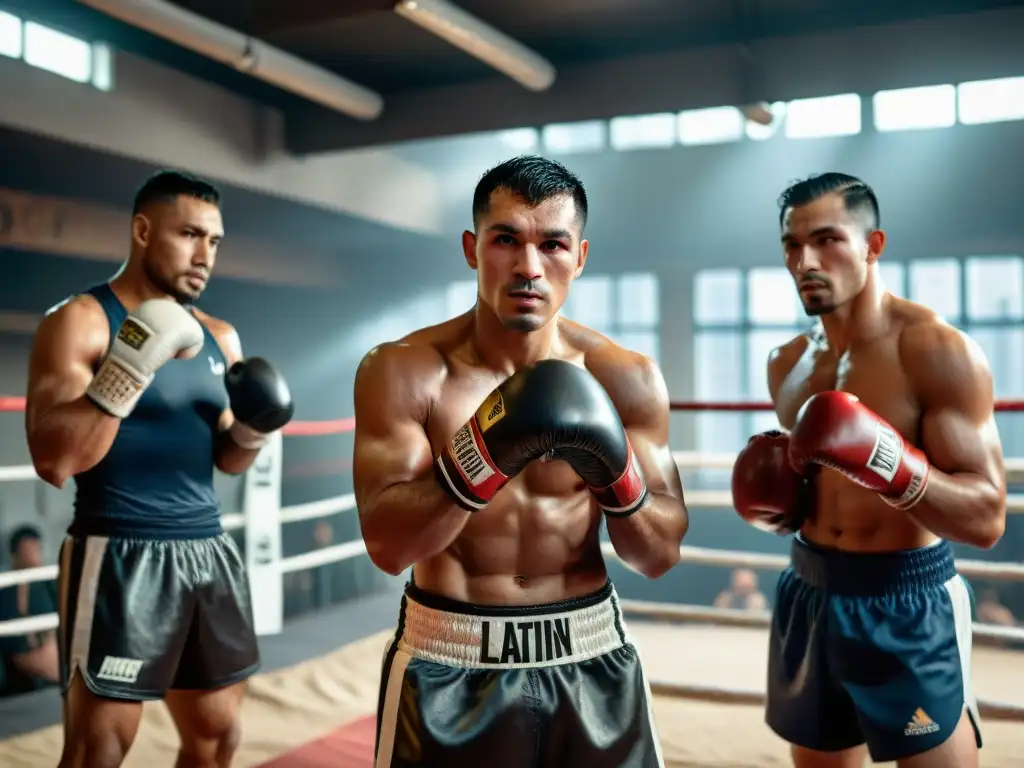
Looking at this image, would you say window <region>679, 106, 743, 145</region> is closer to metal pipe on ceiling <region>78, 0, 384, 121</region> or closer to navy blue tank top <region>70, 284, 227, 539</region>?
metal pipe on ceiling <region>78, 0, 384, 121</region>

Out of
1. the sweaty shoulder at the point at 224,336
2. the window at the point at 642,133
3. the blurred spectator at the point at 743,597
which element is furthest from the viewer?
the window at the point at 642,133

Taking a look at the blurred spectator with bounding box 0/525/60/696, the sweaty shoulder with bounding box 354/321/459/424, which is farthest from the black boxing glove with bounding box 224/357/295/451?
the blurred spectator with bounding box 0/525/60/696

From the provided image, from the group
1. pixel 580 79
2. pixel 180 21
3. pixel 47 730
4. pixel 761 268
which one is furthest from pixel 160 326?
pixel 761 268

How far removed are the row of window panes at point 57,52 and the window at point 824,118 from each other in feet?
A: 21.9

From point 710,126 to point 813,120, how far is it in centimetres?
107

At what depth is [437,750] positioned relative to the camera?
4.22ft

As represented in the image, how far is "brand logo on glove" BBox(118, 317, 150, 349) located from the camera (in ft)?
5.94

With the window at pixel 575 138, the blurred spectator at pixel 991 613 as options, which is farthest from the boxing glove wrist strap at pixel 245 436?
the window at pixel 575 138

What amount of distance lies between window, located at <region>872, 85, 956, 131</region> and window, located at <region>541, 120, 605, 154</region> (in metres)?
2.83

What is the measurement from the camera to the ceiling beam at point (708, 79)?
434cm

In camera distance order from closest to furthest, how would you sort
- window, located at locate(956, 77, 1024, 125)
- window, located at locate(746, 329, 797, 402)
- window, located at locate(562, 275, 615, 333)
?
1. window, located at locate(956, 77, 1024, 125)
2. window, located at locate(746, 329, 797, 402)
3. window, located at locate(562, 275, 615, 333)

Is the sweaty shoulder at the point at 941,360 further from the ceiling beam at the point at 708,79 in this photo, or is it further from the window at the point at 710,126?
the window at the point at 710,126

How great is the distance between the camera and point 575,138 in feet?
35.8

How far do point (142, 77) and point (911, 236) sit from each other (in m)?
7.27
